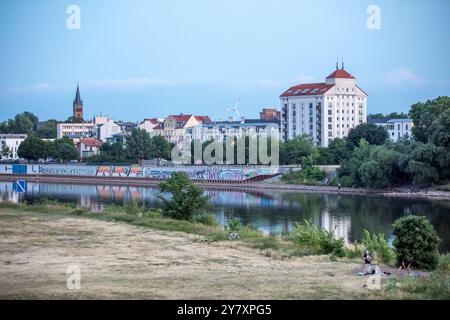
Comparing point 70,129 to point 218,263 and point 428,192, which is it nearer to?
point 428,192

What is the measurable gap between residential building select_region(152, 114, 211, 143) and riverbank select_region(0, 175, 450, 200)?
22.4 m

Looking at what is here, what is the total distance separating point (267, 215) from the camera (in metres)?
37.1

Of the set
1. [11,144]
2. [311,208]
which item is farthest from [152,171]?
[11,144]

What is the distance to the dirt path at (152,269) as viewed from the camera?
517 inches

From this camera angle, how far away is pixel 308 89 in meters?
85.4

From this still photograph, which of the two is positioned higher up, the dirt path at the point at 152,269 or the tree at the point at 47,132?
the tree at the point at 47,132

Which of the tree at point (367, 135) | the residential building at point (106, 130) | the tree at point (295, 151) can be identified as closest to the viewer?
the tree at point (367, 135)

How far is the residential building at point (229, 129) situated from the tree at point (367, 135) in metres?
20.7

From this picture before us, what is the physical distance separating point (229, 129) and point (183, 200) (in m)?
66.2

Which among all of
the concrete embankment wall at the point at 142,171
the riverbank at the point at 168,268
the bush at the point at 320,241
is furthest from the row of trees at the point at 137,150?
the bush at the point at 320,241

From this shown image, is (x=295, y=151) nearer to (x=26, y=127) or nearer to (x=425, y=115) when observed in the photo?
(x=425, y=115)

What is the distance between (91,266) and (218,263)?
258 centimetres

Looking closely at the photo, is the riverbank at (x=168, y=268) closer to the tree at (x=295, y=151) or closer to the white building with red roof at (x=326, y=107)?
the tree at (x=295, y=151)

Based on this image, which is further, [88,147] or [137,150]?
[88,147]
